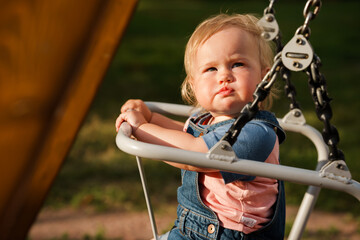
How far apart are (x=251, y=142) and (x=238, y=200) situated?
0.73 feet

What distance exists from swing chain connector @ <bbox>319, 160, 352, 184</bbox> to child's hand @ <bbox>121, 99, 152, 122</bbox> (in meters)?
0.83

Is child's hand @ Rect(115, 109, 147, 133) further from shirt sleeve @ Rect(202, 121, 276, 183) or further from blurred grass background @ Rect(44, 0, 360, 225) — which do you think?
blurred grass background @ Rect(44, 0, 360, 225)

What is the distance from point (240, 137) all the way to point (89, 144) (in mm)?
3054

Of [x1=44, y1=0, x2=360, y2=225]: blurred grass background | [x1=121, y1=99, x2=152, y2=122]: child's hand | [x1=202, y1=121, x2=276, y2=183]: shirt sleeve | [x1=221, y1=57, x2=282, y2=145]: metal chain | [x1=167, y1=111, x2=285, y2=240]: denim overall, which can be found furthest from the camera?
[x1=44, y1=0, x2=360, y2=225]: blurred grass background

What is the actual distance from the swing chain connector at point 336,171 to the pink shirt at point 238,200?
1.10 feet

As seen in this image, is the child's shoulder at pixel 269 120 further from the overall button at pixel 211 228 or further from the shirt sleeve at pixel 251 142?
the overall button at pixel 211 228

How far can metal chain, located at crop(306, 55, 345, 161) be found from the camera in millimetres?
1411

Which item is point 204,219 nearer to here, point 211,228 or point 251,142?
point 211,228

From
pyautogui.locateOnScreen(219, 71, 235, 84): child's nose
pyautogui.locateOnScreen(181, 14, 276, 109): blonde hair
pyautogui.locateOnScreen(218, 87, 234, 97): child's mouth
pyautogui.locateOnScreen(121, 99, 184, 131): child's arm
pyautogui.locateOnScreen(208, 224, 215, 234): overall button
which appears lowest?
pyautogui.locateOnScreen(208, 224, 215, 234): overall button

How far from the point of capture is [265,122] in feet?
5.57

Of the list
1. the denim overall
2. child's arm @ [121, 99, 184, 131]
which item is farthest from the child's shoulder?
child's arm @ [121, 99, 184, 131]

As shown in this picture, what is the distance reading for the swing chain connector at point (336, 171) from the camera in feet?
4.66

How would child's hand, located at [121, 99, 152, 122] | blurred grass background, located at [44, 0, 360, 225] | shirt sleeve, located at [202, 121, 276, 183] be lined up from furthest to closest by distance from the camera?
blurred grass background, located at [44, 0, 360, 225], child's hand, located at [121, 99, 152, 122], shirt sleeve, located at [202, 121, 276, 183]

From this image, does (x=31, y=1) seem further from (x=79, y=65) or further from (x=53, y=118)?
(x=53, y=118)
